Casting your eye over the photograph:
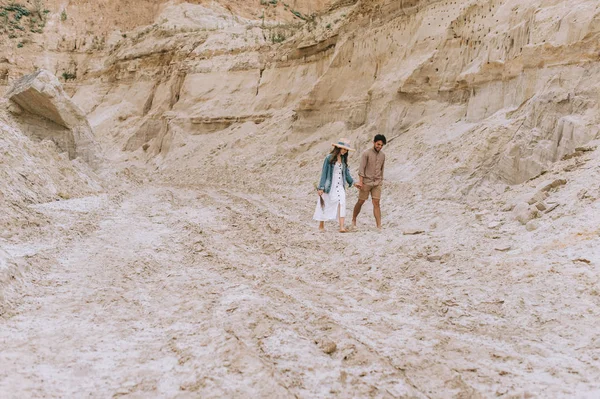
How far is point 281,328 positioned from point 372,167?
4.31m

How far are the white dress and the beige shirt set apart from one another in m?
0.36

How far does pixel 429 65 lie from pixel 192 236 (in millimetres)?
7915

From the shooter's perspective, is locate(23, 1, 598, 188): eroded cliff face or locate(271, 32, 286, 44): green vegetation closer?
locate(23, 1, 598, 188): eroded cliff face

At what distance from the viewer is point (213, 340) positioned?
9.46 feet

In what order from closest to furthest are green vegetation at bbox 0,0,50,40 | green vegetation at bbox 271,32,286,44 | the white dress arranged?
1. the white dress
2. green vegetation at bbox 271,32,286,44
3. green vegetation at bbox 0,0,50,40

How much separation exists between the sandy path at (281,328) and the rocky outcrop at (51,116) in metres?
6.81

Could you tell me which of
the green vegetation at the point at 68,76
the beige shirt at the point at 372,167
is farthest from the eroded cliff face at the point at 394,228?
the green vegetation at the point at 68,76

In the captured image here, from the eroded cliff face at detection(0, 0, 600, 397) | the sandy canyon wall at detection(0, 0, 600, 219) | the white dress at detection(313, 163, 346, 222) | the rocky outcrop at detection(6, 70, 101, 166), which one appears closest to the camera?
the eroded cliff face at detection(0, 0, 600, 397)

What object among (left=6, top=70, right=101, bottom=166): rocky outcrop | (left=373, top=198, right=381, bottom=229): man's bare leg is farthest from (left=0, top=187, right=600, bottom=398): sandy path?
(left=6, top=70, right=101, bottom=166): rocky outcrop

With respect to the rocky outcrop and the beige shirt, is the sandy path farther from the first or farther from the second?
the rocky outcrop

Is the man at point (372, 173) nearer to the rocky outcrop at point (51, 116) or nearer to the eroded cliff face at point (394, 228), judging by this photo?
the eroded cliff face at point (394, 228)

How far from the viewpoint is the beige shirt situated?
7055mm

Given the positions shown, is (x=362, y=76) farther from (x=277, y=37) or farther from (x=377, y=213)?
(x=277, y=37)

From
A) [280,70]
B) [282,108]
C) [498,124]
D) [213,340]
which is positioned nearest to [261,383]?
[213,340]
